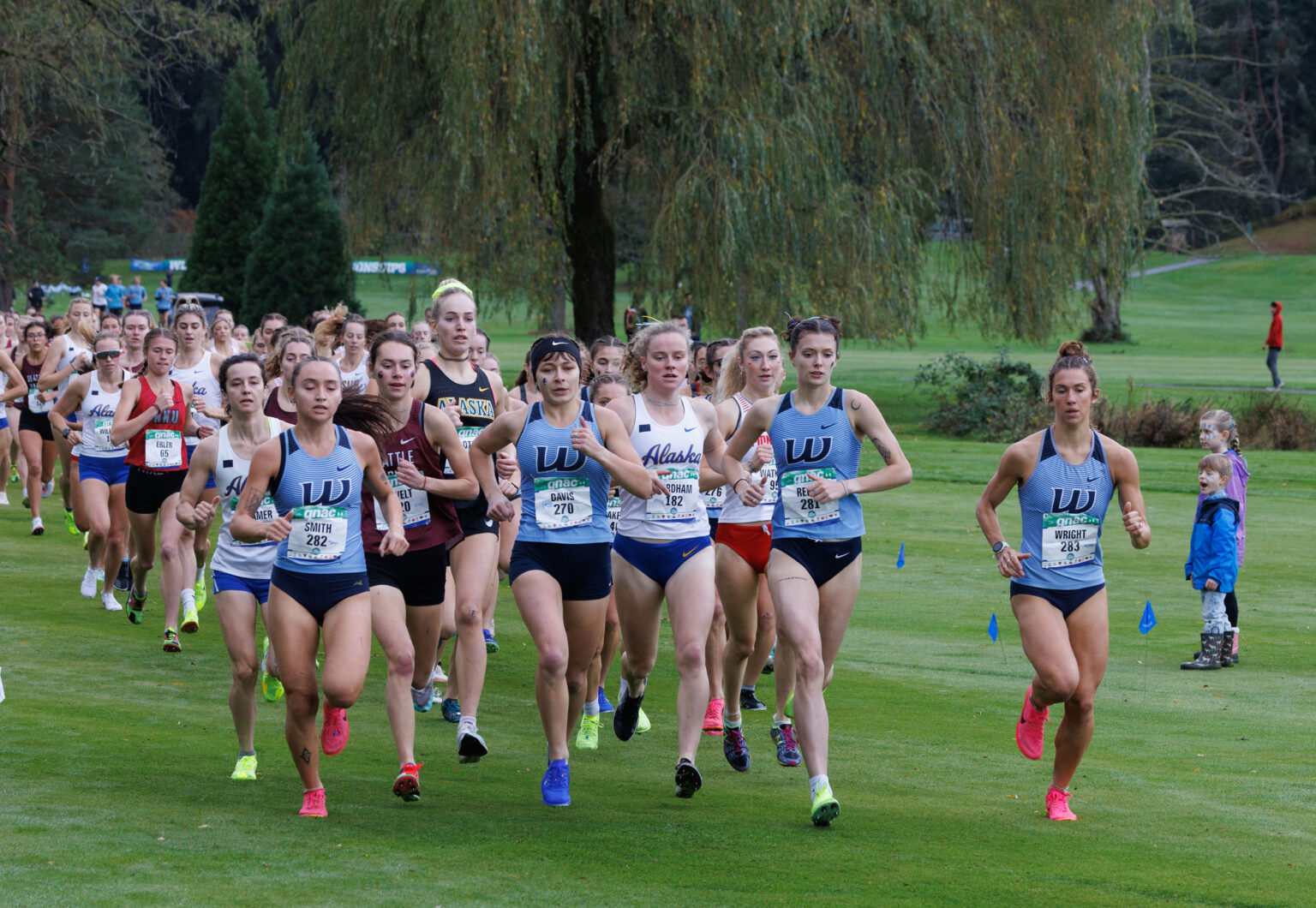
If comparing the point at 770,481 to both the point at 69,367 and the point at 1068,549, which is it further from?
the point at 69,367

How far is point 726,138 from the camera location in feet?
70.1

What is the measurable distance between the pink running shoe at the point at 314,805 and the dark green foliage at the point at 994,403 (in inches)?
890

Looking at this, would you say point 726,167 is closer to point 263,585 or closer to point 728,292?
point 728,292

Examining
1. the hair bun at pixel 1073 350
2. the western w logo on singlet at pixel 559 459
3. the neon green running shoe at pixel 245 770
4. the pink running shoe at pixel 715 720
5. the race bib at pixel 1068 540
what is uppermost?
the hair bun at pixel 1073 350

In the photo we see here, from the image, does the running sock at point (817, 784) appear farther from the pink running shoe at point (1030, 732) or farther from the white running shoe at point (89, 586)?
the white running shoe at point (89, 586)

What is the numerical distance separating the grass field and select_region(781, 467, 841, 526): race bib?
1283 mm

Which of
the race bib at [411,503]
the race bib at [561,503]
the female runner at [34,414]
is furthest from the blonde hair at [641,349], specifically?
the female runner at [34,414]

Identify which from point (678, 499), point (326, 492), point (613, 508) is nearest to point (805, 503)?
point (678, 499)

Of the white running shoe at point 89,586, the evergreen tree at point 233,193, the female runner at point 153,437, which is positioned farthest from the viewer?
the evergreen tree at point 233,193

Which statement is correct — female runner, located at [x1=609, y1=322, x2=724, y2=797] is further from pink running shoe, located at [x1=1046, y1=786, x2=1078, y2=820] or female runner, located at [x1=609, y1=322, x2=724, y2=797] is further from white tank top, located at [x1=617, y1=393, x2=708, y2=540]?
pink running shoe, located at [x1=1046, y1=786, x2=1078, y2=820]

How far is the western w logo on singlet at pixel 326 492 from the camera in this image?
21.2ft

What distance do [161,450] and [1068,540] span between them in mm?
6640

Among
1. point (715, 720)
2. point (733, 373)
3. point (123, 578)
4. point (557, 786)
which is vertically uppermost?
point (733, 373)

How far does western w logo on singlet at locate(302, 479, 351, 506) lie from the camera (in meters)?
6.45
